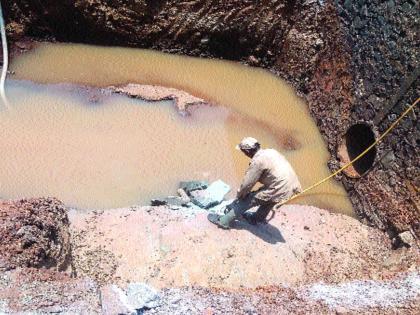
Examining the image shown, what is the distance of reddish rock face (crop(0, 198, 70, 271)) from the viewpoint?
15.2 feet

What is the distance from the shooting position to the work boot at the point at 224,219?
6.47m

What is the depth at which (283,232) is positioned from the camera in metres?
6.95

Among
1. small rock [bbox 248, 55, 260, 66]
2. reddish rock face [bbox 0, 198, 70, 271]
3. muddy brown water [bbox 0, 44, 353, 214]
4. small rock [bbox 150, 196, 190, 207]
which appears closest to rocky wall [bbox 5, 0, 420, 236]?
small rock [bbox 248, 55, 260, 66]

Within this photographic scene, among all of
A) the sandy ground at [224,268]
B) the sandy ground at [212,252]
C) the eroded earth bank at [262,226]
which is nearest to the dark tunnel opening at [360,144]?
the eroded earth bank at [262,226]

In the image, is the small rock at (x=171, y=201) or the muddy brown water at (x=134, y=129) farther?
the muddy brown water at (x=134, y=129)

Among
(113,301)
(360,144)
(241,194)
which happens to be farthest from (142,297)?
(360,144)

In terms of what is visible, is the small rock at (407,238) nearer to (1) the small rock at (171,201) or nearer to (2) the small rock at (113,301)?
(1) the small rock at (171,201)

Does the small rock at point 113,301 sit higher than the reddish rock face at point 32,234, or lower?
lower

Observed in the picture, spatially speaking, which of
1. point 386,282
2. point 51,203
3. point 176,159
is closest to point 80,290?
point 51,203

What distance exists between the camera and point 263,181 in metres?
6.00

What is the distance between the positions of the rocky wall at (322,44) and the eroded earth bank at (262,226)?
0.07 ft

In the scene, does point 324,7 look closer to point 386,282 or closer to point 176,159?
point 176,159

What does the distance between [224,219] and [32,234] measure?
99.8 inches

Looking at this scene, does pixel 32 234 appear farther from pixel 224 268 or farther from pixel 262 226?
pixel 262 226
